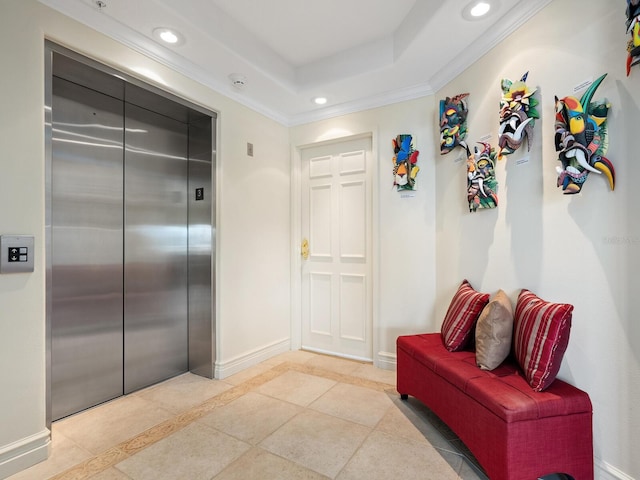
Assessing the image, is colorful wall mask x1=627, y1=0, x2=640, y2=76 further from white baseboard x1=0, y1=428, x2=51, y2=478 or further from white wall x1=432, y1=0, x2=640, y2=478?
white baseboard x1=0, y1=428, x2=51, y2=478

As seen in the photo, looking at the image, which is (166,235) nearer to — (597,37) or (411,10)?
(411,10)

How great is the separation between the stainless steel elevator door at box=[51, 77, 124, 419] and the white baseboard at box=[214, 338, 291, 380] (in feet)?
2.67

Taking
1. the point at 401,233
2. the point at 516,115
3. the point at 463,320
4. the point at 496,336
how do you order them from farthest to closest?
the point at 401,233, the point at 463,320, the point at 516,115, the point at 496,336

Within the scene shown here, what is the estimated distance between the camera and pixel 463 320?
227 cm

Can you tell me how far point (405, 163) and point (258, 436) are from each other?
2.58 meters

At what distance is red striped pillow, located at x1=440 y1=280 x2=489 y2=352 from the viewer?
225 cm

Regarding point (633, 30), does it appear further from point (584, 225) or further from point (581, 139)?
point (584, 225)

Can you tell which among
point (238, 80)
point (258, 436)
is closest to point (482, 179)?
point (238, 80)

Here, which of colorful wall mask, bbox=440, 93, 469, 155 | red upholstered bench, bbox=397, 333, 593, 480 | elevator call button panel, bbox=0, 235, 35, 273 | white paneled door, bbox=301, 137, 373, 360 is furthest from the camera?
white paneled door, bbox=301, 137, 373, 360

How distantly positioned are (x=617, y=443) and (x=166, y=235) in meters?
3.38

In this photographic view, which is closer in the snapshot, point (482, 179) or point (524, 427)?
point (524, 427)

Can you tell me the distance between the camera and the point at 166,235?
3004 mm

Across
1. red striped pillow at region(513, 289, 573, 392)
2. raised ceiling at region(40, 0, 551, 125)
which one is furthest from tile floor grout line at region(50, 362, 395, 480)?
raised ceiling at region(40, 0, 551, 125)

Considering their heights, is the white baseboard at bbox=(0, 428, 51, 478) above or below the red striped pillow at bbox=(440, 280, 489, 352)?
below
